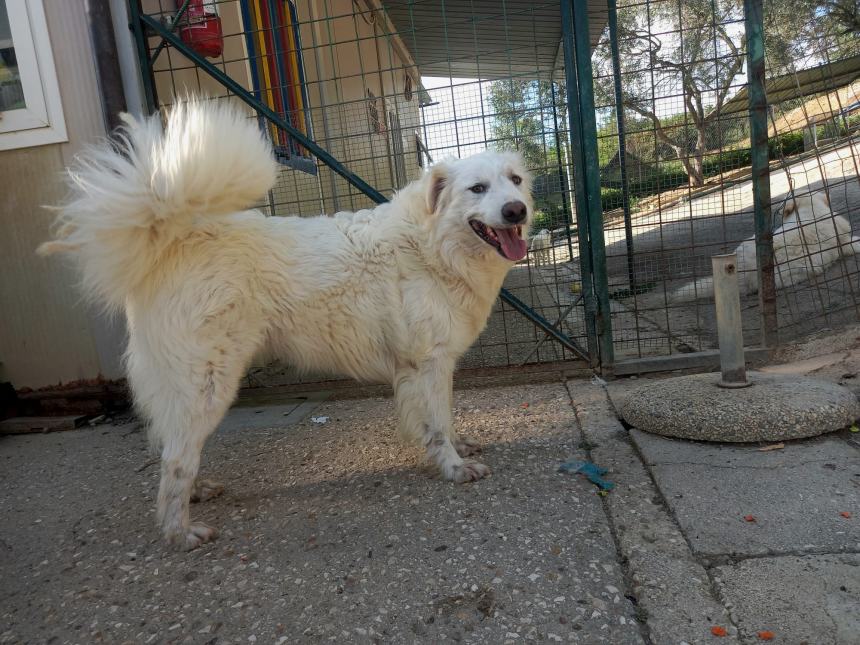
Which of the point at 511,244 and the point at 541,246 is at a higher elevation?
the point at 511,244

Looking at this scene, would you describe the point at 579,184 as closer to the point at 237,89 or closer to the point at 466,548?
the point at 237,89

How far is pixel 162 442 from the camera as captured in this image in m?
2.66

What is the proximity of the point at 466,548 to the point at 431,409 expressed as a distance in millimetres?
845

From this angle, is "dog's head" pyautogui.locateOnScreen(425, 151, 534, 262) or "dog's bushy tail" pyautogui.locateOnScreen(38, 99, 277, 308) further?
"dog's head" pyautogui.locateOnScreen(425, 151, 534, 262)

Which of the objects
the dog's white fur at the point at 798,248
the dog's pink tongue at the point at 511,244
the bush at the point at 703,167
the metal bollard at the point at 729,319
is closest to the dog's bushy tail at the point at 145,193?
the dog's pink tongue at the point at 511,244

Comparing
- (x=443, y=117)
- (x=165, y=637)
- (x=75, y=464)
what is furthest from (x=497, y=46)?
(x=165, y=637)

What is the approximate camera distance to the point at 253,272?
8.83 ft

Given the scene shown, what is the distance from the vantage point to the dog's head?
2.88 metres

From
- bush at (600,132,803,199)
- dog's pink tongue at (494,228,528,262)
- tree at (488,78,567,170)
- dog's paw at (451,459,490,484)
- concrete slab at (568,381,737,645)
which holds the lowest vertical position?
concrete slab at (568,381,737,645)

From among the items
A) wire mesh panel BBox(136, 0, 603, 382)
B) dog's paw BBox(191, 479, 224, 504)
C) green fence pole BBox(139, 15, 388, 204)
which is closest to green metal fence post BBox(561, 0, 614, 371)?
wire mesh panel BBox(136, 0, 603, 382)

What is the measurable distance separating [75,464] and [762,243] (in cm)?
473

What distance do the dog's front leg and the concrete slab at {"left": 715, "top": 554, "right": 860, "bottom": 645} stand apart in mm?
1268

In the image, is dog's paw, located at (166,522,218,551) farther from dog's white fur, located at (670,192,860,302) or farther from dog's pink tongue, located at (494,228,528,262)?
dog's white fur, located at (670,192,860,302)

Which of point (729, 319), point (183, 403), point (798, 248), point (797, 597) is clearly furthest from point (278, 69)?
point (797, 597)
